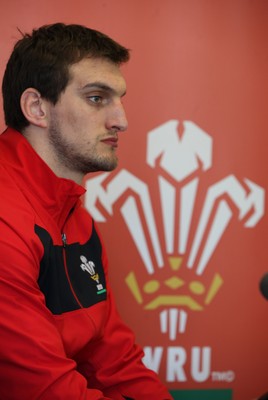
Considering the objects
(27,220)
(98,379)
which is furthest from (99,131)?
(98,379)

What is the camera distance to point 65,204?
3.82 ft

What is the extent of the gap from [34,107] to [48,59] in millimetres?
107

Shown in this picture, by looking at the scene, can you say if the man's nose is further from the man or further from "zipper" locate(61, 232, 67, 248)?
"zipper" locate(61, 232, 67, 248)

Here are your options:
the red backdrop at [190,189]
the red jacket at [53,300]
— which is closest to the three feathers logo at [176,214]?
the red backdrop at [190,189]

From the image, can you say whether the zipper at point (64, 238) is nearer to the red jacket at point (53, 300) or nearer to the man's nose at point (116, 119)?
the red jacket at point (53, 300)

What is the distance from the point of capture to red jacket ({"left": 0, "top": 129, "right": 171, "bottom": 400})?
0.92 meters

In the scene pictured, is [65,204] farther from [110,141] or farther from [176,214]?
[176,214]

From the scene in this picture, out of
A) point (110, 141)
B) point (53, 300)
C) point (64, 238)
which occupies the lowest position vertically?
point (53, 300)

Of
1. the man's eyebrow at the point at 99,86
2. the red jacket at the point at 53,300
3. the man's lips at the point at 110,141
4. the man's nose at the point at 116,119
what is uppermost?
the man's eyebrow at the point at 99,86

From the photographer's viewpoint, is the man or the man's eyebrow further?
the man's eyebrow

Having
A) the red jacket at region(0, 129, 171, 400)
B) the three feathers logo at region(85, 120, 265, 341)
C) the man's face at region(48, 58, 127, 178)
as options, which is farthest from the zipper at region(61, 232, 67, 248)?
the three feathers logo at region(85, 120, 265, 341)

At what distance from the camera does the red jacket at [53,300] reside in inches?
36.4

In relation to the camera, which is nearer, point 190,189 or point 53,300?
point 53,300

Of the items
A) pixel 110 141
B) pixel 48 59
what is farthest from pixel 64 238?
pixel 48 59
